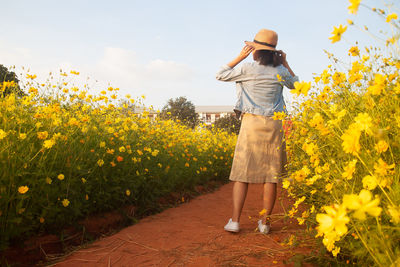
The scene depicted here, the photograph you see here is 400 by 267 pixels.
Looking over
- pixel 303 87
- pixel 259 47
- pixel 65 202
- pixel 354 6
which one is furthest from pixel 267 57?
pixel 65 202

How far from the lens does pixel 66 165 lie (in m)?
2.19

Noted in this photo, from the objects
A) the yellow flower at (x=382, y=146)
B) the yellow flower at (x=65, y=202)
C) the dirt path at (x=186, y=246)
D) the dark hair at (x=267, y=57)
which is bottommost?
the dirt path at (x=186, y=246)

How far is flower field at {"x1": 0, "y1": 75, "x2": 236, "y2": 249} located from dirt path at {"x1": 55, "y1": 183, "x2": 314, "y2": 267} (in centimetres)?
32

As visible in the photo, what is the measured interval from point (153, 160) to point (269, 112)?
5.11ft

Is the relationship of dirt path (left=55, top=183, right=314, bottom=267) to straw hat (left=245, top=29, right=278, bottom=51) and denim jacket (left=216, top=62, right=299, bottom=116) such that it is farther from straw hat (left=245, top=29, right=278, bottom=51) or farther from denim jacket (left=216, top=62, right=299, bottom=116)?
straw hat (left=245, top=29, right=278, bottom=51)

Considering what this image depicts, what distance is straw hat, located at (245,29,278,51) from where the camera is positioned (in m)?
2.57

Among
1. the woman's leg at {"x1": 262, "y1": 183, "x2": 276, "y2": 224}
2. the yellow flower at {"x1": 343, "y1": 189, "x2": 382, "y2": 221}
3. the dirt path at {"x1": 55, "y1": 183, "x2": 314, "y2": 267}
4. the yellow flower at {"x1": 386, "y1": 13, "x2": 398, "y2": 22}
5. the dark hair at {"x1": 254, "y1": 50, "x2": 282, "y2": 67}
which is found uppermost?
the dark hair at {"x1": 254, "y1": 50, "x2": 282, "y2": 67}

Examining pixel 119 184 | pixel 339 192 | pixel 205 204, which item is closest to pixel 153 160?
pixel 119 184

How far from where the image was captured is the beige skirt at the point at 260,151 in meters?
2.56

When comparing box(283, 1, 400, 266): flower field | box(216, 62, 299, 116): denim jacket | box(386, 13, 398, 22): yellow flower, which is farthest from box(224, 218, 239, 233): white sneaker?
box(386, 13, 398, 22): yellow flower

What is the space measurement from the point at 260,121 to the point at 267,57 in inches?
22.9

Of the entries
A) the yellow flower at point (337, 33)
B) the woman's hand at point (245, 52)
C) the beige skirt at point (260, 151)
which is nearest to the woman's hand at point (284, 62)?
the woman's hand at point (245, 52)

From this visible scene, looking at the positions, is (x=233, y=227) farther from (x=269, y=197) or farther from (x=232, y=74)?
(x=232, y=74)

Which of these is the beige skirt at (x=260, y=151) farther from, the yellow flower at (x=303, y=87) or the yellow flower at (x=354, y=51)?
the yellow flower at (x=303, y=87)
